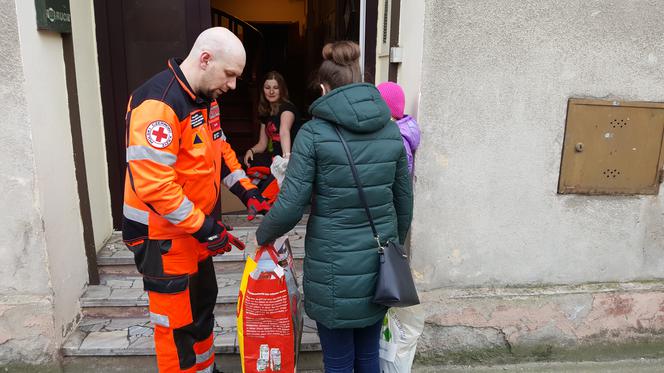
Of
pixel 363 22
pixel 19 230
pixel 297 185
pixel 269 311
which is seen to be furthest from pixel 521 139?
pixel 19 230

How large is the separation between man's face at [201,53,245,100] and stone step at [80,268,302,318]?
1604 millimetres

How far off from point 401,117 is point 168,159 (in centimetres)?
135

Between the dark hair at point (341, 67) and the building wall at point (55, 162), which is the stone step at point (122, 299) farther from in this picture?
the dark hair at point (341, 67)

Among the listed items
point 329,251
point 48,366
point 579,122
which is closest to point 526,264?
point 579,122

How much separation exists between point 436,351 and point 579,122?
1678 mm

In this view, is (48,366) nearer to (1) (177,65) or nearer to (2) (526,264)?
(1) (177,65)

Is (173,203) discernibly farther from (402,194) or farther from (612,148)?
(612,148)

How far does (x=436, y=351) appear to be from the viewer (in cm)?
331

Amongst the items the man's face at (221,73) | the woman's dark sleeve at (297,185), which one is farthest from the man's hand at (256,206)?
the man's face at (221,73)

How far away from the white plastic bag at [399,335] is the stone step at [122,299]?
3.71 ft

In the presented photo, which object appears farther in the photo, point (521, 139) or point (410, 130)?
point (521, 139)

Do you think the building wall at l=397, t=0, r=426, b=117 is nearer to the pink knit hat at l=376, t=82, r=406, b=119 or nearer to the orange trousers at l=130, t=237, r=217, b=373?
the pink knit hat at l=376, t=82, r=406, b=119

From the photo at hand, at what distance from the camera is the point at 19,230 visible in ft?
9.37

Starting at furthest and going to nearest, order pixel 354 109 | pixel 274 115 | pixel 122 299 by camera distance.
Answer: pixel 274 115, pixel 122 299, pixel 354 109
